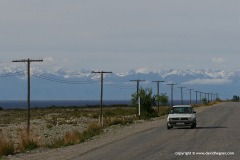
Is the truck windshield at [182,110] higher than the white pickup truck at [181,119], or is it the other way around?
the truck windshield at [182,110]

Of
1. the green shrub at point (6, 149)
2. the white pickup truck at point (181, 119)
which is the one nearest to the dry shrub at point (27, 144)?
the green shrub at point (6, 149)

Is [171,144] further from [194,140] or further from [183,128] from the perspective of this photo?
[183,128]

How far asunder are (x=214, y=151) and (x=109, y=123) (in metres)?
27.5

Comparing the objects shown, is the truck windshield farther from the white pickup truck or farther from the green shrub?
the green shrub

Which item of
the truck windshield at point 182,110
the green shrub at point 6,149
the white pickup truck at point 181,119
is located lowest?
the green shrub at point 6,149

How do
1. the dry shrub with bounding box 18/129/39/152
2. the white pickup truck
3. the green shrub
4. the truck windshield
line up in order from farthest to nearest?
the truck windshield → the white pickup truck → the dry shrub with bounding box 18/129/39/152 → the green shrub

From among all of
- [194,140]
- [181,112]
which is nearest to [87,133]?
[181,112]

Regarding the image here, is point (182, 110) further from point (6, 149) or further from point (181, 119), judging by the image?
point (6, 149)

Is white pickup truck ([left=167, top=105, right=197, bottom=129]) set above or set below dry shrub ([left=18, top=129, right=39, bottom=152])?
above

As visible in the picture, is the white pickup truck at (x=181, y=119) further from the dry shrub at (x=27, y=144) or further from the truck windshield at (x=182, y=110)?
the dry shrub at (x=27, y=144)

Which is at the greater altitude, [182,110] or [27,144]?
[182,110]

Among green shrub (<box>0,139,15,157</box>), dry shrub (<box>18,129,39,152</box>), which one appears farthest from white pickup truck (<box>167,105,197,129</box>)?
green shrub (<box>0,139,15,157</box>)

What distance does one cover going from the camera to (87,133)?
37188mm

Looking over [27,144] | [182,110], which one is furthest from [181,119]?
[27,144]
